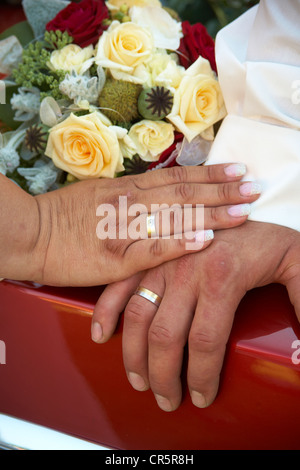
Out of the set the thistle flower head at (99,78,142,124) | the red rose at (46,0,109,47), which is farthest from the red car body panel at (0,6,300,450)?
the red rose at (46,0,109,47)

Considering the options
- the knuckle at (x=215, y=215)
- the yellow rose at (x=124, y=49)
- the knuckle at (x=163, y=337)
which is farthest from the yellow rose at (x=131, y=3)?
the knuckle at (x=163, y=337)

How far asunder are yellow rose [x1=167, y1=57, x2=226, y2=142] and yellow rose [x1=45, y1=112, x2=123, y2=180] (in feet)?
0.53

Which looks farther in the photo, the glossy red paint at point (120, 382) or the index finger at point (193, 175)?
the index finger at point (193, 175)

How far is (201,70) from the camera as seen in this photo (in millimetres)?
1180

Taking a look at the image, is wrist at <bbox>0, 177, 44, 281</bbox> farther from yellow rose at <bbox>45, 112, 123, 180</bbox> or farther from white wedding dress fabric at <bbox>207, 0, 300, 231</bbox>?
white wedding dress fabric at <bbox>207, 0, 300, 231</bbox>

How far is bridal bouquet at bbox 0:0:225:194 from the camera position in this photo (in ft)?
3.58

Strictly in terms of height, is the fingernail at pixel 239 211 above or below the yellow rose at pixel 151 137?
below

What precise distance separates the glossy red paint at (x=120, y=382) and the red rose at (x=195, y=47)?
601 millimetres

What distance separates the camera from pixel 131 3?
1278 millimetres

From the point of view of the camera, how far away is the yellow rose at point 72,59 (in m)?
1.14

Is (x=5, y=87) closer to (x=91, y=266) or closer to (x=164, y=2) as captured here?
(x=91, y=266)

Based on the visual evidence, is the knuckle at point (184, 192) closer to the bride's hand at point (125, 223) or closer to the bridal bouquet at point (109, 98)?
the bride's hand at point (125, 223)

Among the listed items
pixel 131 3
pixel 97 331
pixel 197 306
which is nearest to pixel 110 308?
pixel 97 331

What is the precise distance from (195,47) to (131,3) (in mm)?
222
